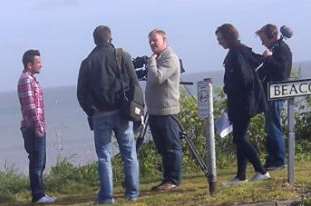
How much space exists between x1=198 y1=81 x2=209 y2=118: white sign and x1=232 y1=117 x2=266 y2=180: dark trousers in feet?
2.53

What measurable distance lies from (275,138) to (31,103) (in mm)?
3123

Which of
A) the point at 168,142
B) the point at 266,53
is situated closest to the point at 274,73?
the point at 266,53

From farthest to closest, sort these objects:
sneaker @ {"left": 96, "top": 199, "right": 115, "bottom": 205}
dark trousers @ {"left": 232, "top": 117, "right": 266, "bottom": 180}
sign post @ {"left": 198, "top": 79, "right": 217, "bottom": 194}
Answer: dark trousers @ {"left": 232, "top": 117, "right": 266, "bottom": 180} → sneaker @ {"left": 96, "top": 199, "right": 115, "bottom": 205} → sign post @ {"left": 198, "top": 79, "right": 217, "bottom": 194}

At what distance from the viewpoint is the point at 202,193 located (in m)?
9.88

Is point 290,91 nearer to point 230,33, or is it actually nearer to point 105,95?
point 230,33

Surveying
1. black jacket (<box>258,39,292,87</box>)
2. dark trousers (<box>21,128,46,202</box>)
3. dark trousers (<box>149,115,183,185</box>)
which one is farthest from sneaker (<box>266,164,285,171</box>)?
dark trousers (<box>21,128,46,202</box>)

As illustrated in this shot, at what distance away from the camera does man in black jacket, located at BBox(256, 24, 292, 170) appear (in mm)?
10977

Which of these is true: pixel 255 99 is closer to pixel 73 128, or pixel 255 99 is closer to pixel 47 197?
pixel 47 197

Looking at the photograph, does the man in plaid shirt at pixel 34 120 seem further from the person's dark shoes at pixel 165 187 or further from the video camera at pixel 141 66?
the person's dark shoes at pixel 165 187

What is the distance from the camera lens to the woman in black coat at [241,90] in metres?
10.1

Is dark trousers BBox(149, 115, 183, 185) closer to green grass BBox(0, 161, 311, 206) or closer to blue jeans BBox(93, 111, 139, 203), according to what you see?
green grass BBox(0, 161, 311, 206)

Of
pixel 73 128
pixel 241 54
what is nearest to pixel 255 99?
pixel 241 54

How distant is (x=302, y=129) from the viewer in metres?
13.7

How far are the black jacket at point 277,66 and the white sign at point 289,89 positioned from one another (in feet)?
4.27
